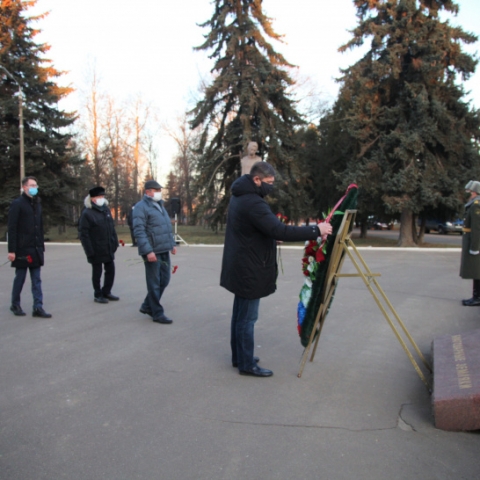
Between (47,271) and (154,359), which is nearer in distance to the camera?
(154,359)

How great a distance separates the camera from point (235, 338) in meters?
4.45

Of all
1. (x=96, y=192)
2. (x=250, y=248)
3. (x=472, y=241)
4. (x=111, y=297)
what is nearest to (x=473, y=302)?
(x=472, y=241)

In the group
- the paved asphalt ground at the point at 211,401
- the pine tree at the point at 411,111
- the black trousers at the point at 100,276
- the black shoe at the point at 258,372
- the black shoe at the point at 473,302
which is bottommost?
the paved asphalt ground at the point at 211,401

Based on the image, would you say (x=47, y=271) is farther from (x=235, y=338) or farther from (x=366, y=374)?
(x=366, y=374)

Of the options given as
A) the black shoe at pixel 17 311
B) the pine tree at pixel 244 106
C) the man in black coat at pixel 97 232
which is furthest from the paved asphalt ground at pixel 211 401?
the pine tree at pixel 244 106

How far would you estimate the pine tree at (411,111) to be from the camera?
65.5 feet

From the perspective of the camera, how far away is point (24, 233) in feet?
20.6

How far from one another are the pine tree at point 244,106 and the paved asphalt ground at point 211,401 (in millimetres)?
20279

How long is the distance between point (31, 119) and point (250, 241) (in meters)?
26.6

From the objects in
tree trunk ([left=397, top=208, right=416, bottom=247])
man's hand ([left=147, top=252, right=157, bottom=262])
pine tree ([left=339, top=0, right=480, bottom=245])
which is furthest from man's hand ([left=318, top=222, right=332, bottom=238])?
tree trunk ([left=397, top=208, right=416, bottom=247])

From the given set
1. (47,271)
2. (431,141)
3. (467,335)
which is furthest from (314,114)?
(467,335)

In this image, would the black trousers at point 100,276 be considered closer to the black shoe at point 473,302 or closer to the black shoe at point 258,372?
the black shoe at point 258,372

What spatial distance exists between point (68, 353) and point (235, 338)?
1925 mm

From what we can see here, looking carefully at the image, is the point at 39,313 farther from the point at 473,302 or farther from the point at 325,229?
the point at 473,302
